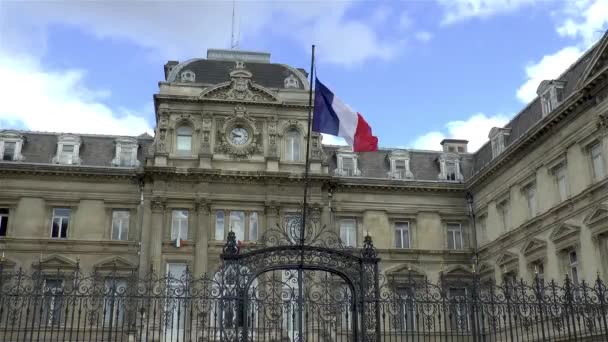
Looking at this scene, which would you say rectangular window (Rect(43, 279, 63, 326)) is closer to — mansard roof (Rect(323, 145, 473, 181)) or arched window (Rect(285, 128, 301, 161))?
arched window (Rect(285, 128, 301, 161))

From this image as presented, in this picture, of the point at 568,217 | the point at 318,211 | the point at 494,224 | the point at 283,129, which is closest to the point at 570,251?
the point at 568,217

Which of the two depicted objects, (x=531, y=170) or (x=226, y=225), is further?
(x=226, y=225)

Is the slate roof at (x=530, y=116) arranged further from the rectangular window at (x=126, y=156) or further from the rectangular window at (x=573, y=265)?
the rectangular window at (x=126, y=156)

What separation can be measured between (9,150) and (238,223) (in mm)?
12548

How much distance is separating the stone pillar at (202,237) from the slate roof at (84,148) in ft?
15.7

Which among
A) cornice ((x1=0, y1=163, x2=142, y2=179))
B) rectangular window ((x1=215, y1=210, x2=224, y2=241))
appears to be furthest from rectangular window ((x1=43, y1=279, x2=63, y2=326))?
cornice ((x1=0, y1=163, x2=142, y2=179))

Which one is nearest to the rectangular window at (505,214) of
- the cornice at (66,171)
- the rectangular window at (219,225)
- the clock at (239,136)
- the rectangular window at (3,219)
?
the clock at (239,136)

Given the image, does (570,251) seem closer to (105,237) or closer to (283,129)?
(283,129)

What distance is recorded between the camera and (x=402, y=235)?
116ft

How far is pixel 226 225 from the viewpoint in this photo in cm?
3300

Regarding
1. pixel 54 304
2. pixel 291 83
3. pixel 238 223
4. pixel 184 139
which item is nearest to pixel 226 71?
pixel 291 83

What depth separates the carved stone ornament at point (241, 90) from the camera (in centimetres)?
3438

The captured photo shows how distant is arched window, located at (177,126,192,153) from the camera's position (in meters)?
33.9

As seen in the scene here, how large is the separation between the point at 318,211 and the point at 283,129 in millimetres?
4793
